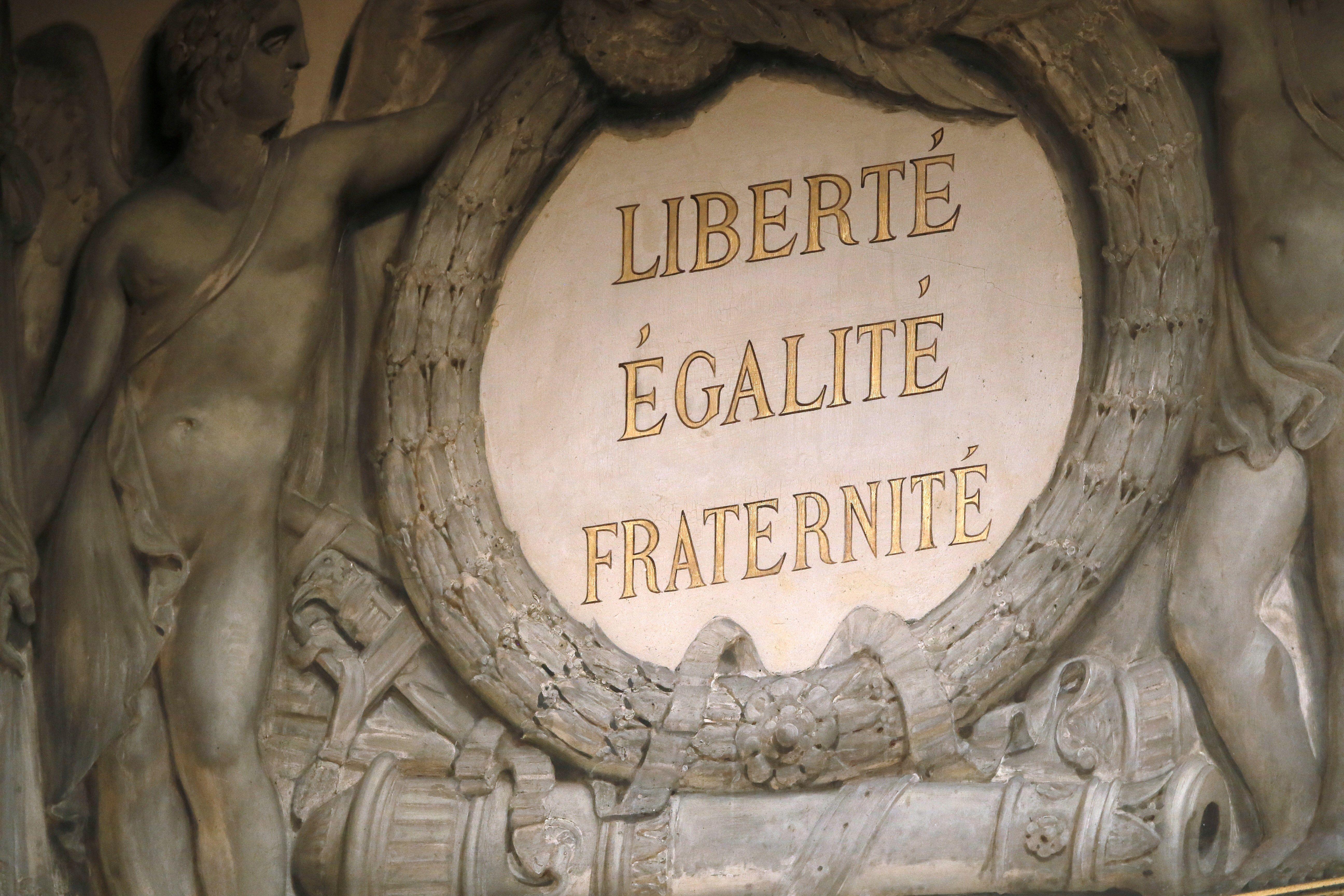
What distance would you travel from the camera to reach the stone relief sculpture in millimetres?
6023

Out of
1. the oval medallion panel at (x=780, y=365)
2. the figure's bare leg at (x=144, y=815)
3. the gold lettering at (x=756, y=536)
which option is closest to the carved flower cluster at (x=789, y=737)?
the oval medallion panel at (x=780, y=365)

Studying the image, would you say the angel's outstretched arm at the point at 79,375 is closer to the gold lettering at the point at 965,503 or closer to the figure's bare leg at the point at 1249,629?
the gold lettering at the point at 965,503

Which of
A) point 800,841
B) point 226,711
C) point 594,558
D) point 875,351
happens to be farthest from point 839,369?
point 226,711

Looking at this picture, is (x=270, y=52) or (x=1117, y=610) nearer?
(x=1117, y=610)

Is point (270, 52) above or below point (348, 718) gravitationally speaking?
above

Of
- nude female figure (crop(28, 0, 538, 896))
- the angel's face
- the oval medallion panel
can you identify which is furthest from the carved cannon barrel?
the angel's face

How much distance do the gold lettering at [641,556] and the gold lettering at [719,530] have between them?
0.13 m

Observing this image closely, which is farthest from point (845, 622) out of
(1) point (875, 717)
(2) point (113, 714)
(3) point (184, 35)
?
(3) point (184, 35)

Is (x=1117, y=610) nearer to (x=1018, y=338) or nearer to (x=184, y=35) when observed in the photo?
(x=1018, y=338)

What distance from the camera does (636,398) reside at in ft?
21.5

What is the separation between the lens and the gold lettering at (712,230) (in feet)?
21.6

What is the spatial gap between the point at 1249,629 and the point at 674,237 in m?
1.62

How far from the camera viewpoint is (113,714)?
616 cm

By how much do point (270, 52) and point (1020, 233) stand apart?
1.78m
